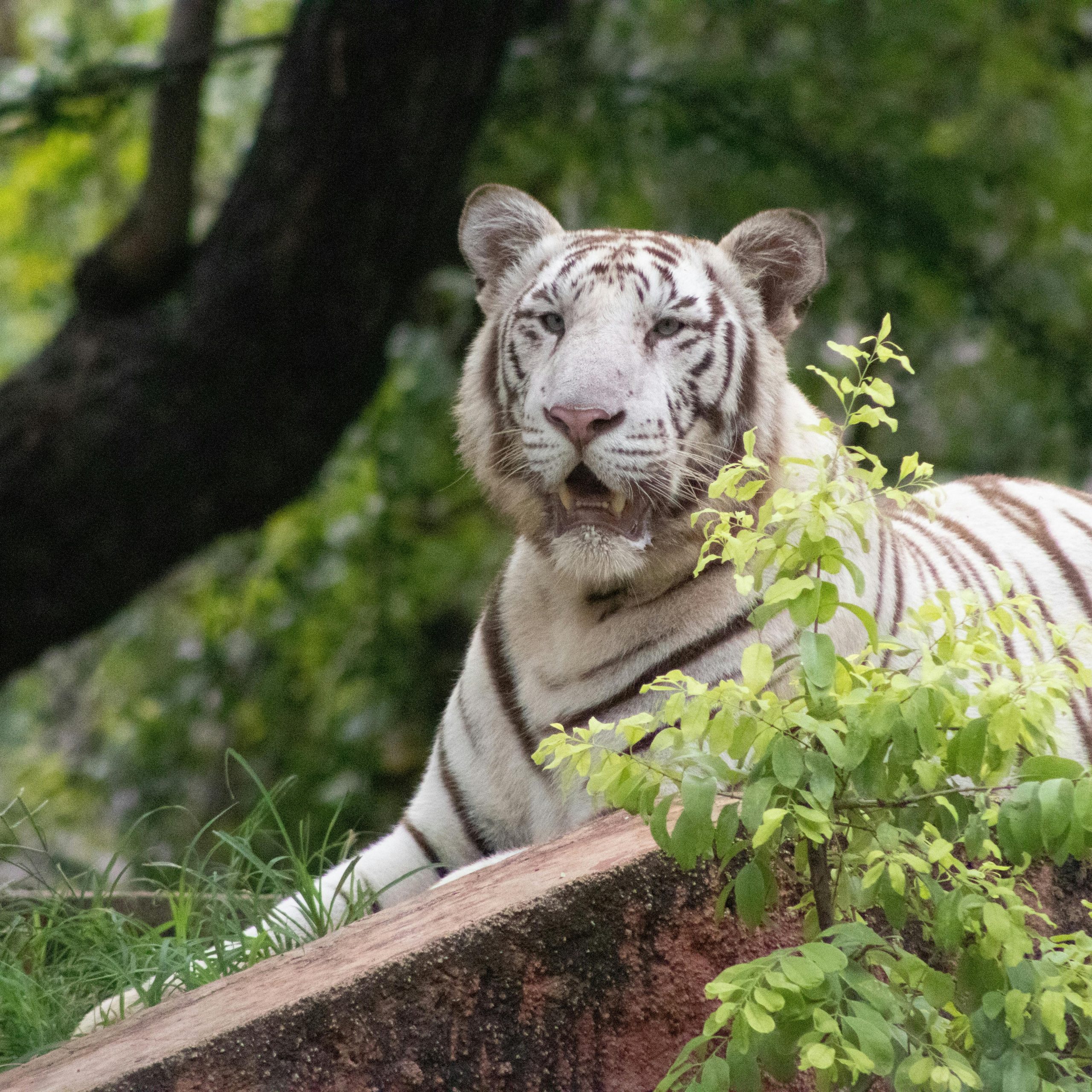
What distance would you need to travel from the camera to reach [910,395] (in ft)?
20.7

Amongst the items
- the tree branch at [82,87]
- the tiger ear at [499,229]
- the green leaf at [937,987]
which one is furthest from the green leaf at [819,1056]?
the tree branch at [82,87]

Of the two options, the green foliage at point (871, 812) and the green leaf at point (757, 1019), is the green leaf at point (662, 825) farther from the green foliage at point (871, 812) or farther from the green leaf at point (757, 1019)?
the green leaf at point (757, 1019)

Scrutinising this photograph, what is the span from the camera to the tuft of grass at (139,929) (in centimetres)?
239

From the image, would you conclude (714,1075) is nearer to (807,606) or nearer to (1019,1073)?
(1019,1073)

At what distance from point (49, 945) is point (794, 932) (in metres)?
1.50

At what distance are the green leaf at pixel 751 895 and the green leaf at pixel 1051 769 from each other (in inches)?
12.6

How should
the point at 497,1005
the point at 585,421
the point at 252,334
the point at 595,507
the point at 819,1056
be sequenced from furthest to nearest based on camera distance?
the point at 252,334, the point at 595,507, the point at 585,421, the point at 497,1005, the point at 819,1056

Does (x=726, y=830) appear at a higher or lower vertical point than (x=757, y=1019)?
higher

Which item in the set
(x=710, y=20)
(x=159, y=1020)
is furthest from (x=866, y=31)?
(x=159, y=1020)

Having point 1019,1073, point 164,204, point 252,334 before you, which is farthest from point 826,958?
point 164,204

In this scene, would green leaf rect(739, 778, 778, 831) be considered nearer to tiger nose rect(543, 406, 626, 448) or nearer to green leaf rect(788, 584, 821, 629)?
green leaf rect(788, 584, 821, 629)

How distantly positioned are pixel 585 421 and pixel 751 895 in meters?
1.07

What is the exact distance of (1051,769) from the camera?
5.32 ft

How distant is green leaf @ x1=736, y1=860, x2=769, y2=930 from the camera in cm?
166
